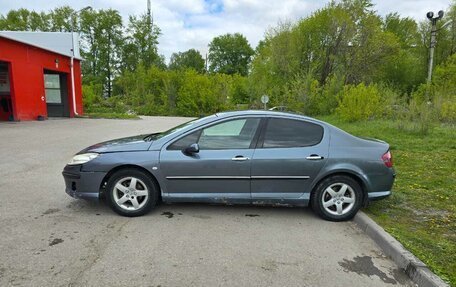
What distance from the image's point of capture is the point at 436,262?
3002 millimetres

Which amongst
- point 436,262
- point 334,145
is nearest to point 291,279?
point 436,262

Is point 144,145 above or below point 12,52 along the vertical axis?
below

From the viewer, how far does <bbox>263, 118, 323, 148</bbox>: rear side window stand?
13.8ft

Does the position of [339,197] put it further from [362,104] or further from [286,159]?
[362,104]

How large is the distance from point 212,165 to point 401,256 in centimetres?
240

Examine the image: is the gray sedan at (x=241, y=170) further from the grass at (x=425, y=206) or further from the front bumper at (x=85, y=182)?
the grass at (x=425, y=206)

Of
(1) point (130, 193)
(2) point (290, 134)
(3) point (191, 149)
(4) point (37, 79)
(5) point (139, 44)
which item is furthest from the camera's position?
(5) point (139, 44)

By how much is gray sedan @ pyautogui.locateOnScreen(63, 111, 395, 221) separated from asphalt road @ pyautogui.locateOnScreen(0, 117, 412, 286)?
29 centimetres

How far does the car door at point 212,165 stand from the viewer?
4090mm

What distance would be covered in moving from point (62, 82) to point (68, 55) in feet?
6.29

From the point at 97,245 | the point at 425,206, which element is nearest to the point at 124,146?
the point at 97,245

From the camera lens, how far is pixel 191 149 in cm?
406

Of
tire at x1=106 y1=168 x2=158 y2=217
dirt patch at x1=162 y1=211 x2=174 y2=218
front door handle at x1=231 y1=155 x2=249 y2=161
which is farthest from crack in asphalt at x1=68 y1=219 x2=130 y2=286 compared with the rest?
front door handle at x1=231 y1=155 x2=249 y2=161

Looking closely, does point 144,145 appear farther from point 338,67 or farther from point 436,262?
point 338,67
